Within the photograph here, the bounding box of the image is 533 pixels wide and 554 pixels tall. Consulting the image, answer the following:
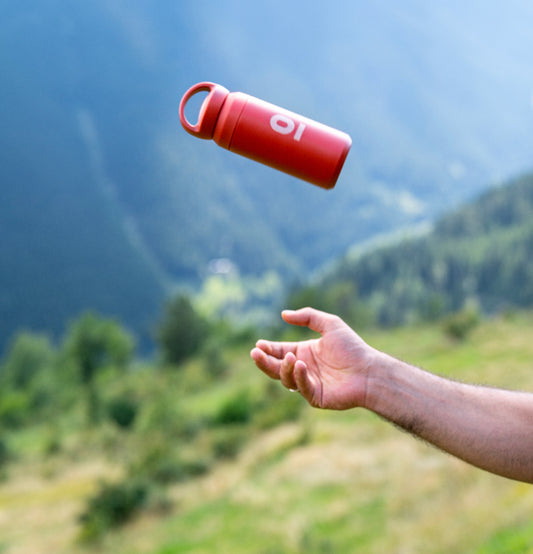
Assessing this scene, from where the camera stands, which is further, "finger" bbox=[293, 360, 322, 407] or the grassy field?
the grassy field

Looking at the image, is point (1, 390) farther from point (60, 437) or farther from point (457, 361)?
point (457, 361)

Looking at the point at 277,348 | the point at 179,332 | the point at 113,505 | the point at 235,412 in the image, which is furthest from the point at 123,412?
the point at 277,348

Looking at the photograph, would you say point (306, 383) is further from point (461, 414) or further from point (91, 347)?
point (91, 347)

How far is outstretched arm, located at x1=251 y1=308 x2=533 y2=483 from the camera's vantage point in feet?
7.89

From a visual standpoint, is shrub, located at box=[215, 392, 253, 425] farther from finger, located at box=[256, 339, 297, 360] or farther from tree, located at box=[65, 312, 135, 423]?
finger, located at box=[256, 339, 297, 360]

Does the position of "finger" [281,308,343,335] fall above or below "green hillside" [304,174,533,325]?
below

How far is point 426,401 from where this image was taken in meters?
2.48

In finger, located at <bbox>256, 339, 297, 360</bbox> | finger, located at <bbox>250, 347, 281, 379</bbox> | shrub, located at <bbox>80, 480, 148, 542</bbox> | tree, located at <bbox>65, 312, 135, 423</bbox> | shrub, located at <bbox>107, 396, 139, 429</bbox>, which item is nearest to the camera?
finger, located at <bbox>250, 347, 281, 379</bbox>

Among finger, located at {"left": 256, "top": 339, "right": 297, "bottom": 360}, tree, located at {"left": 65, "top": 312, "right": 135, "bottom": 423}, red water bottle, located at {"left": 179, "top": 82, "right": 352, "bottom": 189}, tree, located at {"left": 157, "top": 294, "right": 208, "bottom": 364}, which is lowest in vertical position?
finger, located at {"left": 256, "top": 339, "right": 297, "bottom": 360}

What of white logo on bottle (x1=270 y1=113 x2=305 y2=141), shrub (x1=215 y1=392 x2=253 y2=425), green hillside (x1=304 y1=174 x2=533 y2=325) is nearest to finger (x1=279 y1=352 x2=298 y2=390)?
white logo on bottle (x1=270 y1=113 x2=305 y2=141)

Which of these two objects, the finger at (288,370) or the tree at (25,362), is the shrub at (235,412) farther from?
the tree at (25,362)

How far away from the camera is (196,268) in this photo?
585ft

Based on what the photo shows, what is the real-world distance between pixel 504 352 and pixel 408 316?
145 feet

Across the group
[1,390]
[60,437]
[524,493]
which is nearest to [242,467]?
[524,493]
